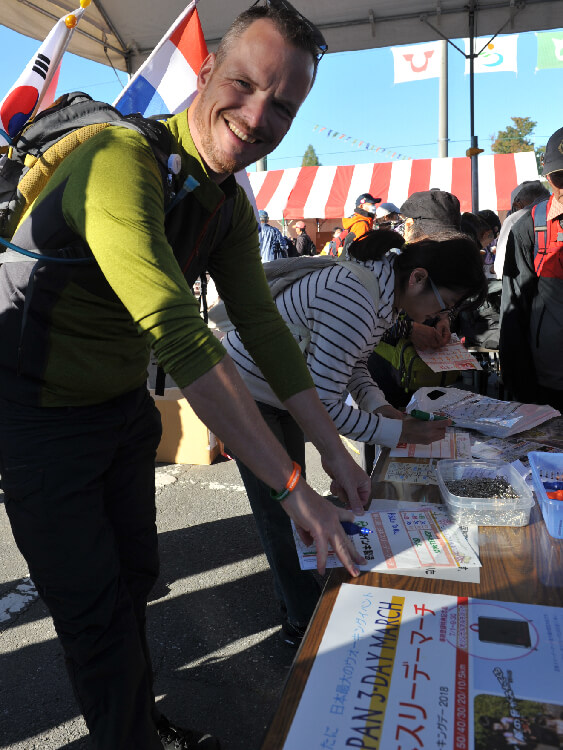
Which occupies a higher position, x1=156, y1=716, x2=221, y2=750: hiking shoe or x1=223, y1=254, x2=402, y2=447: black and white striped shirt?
x1=223, y1=254, x2=402, y2=447: black and white striped shirt

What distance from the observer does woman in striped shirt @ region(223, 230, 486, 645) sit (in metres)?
1.57

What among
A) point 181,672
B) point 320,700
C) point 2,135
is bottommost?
point 181,672

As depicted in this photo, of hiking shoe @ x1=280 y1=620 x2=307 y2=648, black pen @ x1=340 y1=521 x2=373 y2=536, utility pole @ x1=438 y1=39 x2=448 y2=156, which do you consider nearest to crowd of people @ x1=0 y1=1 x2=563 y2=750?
black pen @ x1=340 y1=521 x2=373 y2=536

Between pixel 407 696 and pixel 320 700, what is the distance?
0.10 m

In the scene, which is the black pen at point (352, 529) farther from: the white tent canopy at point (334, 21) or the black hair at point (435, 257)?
the white tent canopy at point (334, 21)

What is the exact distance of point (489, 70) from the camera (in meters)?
7.46

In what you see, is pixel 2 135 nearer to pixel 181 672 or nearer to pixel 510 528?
pixel 510 528

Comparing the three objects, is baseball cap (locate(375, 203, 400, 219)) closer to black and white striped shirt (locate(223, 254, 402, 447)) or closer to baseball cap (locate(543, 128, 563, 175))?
baseball cap (locate(543, 128, 563, 175))

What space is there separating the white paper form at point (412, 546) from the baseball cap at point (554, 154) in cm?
164

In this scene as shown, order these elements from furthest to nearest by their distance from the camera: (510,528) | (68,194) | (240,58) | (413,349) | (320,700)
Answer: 1. (413,349)
2. (510,528)
3. (240,58)
4. (68,194)
5. (320,700)

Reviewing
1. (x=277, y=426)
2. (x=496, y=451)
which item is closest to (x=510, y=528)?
(x=496, y=451)

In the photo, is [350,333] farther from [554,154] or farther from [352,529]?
[554,154]

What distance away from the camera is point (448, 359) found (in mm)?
2455

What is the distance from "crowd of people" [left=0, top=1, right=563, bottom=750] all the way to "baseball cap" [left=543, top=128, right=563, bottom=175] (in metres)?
1.10
